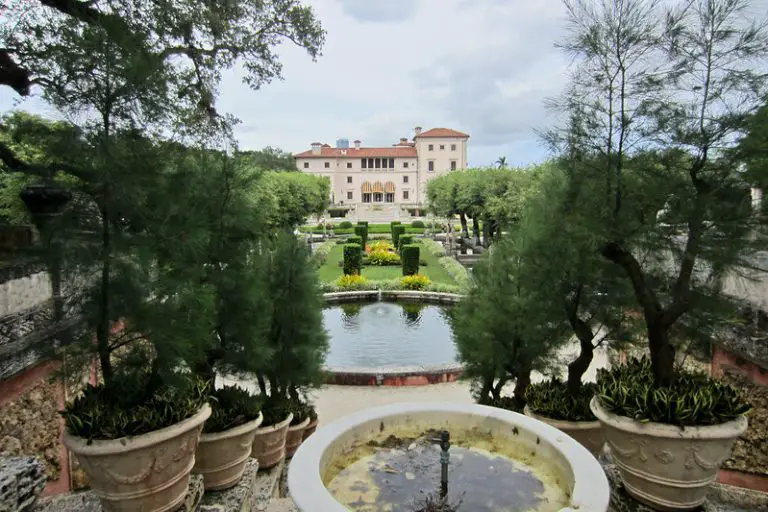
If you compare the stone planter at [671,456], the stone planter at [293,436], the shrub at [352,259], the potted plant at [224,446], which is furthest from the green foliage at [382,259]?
the stone planter at [671,456]

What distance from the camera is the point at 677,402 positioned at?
308cm

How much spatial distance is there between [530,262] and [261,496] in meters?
3.33

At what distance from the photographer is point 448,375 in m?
7.98

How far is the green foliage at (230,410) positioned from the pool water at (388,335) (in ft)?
12.5

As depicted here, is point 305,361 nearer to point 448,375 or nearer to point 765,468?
point 448,375

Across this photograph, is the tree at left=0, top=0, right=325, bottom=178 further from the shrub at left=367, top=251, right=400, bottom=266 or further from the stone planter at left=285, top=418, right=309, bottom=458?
the shrub at left=367, top=251, right=400, bottom=266

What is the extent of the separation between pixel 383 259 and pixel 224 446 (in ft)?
58.5

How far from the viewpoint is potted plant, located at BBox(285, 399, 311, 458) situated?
5.39 m

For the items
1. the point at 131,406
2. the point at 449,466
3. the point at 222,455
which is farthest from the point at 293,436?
the point at 449,466

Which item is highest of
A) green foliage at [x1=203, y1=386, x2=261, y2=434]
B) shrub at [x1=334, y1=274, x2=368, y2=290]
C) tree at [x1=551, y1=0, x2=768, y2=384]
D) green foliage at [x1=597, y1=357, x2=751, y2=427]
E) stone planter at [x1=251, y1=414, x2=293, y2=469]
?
tree at [x1=551, y1=0, x2=768, y2=384]

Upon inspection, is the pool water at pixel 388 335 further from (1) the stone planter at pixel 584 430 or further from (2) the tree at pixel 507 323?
(1) the stone planter at pixel 584 430

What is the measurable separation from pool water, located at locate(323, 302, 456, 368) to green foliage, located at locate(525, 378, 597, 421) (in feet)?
13.1

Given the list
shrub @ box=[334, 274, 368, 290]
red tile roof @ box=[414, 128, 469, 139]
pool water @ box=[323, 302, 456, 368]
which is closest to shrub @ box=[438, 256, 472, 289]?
pool water @ box=[323, 302, 456, 368]

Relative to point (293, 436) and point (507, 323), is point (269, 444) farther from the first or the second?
point (507, 323)
